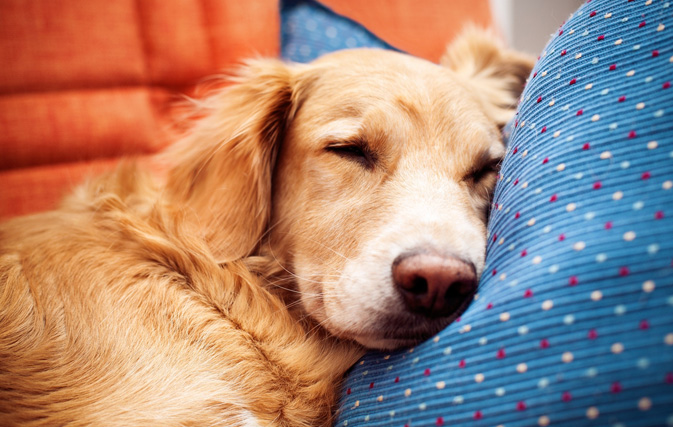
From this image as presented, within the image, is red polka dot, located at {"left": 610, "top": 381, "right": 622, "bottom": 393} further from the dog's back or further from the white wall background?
the white wall background

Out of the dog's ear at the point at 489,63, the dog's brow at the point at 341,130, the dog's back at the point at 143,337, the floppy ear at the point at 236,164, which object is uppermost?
the dog's ear at the point at 489,63

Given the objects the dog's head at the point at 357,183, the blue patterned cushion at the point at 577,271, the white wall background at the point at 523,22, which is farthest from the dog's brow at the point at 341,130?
the white wall background at the point at 523,22

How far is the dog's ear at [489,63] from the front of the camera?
1.88 m

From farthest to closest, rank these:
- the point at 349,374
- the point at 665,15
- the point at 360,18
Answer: the point at 360,18 < the point at 349,374 < the point at 665,15

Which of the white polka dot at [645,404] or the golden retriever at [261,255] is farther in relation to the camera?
the golden retriever at [261,255]

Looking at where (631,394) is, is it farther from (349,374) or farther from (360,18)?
(360,18)

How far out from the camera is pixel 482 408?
76 centimetres

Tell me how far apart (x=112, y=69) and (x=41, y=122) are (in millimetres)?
410

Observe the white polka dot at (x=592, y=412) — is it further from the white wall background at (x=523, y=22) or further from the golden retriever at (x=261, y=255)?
the white wall background at (x=523, y=22)

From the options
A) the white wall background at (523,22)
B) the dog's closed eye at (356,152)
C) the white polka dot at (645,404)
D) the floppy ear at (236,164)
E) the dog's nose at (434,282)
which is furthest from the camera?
the white wall background at (523,22)

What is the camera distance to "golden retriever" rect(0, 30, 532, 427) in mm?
989

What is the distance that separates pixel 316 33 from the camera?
204 centimetres

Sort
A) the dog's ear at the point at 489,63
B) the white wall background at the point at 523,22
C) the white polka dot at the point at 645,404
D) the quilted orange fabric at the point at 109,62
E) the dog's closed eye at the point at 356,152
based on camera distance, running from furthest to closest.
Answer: the white wall background at the point at 523,22, the quilted orange fabric at the point at 109,62, the dog's ear at the point at 489,63, the dog's closed eye at the point at 356,152, the white polka dot at the point at 645,404

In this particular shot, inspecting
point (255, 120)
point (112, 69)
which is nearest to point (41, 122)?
point (112, 69)
